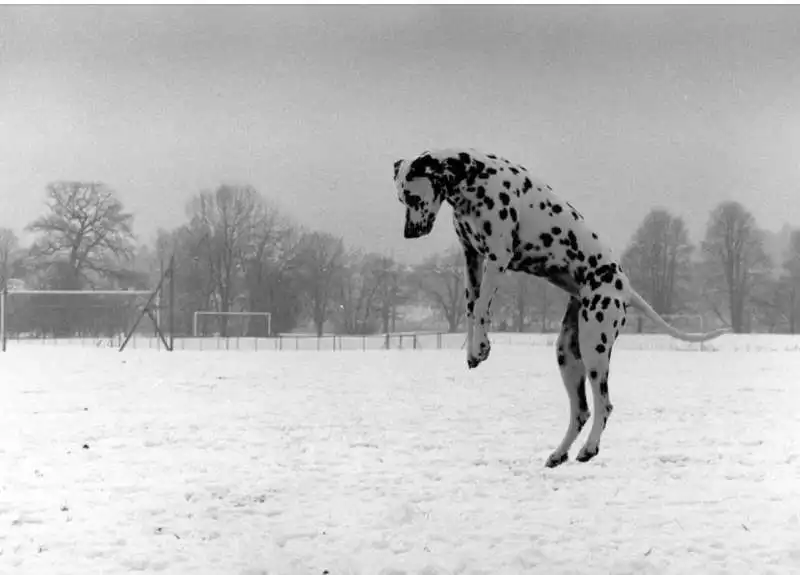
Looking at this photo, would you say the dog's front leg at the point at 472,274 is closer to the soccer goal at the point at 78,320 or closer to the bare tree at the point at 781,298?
the bare tree at the point at 781,298

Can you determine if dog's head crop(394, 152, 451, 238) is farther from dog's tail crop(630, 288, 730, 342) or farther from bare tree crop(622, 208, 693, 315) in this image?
bare tree crop(622, 208, 693, 315)

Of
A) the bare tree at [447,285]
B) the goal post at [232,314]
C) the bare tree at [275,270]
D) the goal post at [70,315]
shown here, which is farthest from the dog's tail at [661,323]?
the goal post at [70,315]

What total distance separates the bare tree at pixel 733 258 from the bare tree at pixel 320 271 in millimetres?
2028

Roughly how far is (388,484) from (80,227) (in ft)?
23.3

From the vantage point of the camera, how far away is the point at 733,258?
4215 mm

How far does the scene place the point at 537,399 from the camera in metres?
6.15

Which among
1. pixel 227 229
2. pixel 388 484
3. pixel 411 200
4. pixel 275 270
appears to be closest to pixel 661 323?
pixel 411 200

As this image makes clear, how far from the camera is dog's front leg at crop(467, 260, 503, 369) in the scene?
2.12 metres

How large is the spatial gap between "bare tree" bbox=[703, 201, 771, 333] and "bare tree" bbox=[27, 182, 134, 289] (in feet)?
20.9

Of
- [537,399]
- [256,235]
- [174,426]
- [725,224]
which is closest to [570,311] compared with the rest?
[725,224]

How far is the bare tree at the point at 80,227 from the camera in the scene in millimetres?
8773

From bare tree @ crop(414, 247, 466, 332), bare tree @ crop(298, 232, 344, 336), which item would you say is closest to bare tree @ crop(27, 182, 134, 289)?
bare tree @ crop(298, 232, 344, 336)

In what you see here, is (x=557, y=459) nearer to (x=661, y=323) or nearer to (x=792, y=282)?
(x=661, y=323)

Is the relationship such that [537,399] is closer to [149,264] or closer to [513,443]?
[513,443]
